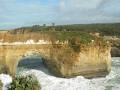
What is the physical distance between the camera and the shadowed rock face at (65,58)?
32.8m

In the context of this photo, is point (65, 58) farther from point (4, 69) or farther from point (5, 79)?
point (5, 79)

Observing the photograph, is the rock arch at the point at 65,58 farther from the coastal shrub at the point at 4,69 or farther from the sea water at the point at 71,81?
the sea water at the point at 71,81

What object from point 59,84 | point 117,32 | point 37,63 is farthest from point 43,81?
point 117,32

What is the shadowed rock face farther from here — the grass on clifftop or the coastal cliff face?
the grass on clifftop

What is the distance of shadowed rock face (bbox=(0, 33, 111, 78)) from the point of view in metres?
32.8

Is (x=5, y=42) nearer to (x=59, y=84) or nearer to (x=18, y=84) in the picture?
(x=59, y=84)

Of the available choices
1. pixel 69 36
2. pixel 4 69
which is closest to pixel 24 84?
pixel 4 69

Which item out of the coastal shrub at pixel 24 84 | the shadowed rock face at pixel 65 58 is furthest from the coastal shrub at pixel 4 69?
the coastal shrub at pixel 24 84

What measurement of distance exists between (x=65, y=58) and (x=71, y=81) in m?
3.26

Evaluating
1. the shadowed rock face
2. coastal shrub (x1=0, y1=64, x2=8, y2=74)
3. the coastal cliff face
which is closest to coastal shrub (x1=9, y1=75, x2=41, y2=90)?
coastal shrub (x1=0, y1=64, x2=8, y2=74)

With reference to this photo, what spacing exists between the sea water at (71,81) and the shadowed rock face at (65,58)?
87cm

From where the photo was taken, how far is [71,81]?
102ft

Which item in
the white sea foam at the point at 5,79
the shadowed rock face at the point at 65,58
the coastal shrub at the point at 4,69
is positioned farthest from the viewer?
the shadowed rock face at the point at 65,58

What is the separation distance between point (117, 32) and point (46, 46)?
58.9 meters
